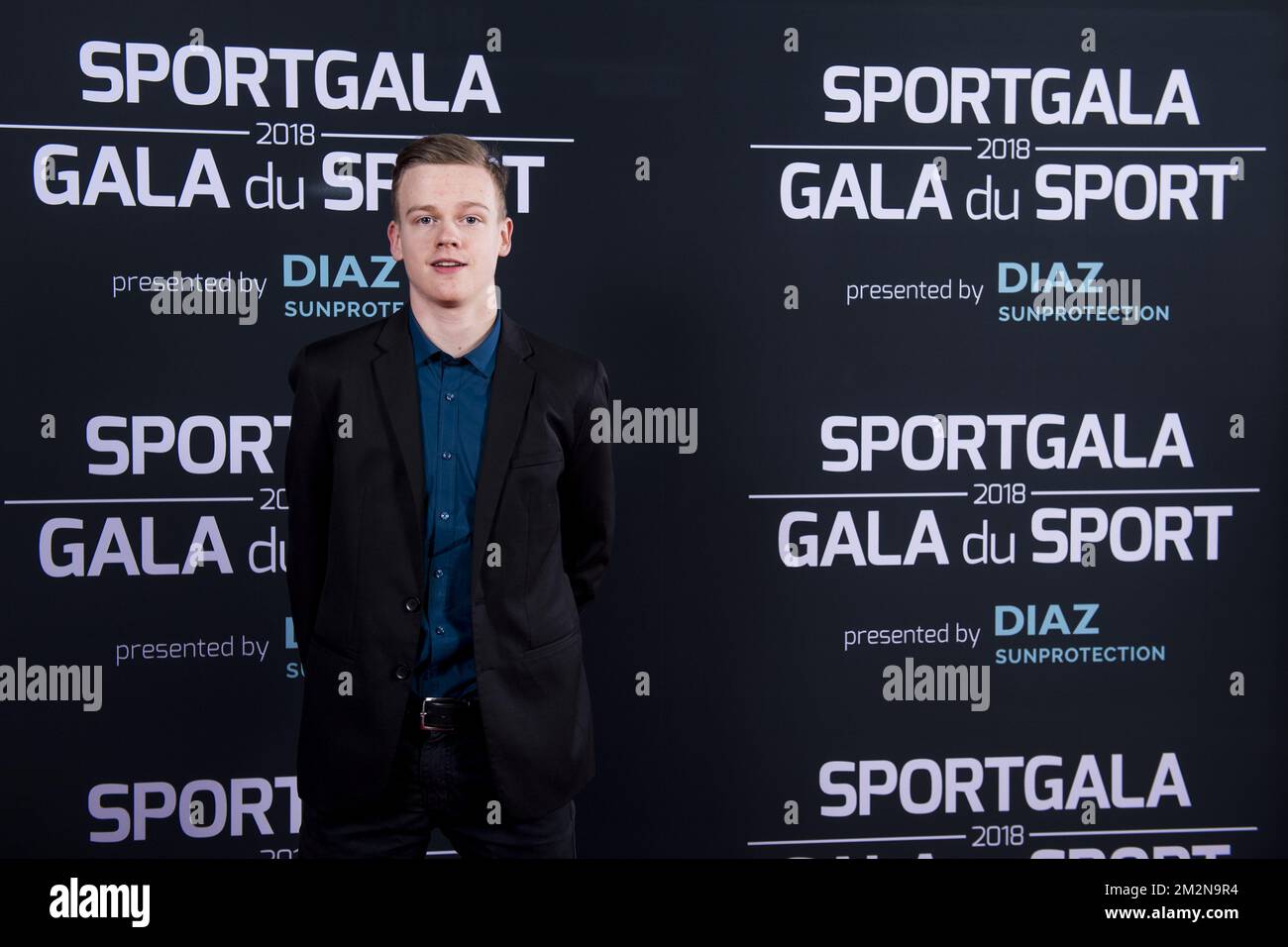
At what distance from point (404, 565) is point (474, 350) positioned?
46 centimetres

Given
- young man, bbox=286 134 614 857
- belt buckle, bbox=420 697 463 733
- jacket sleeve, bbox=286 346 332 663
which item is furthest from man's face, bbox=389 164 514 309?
belt buckle, bbox=420 697 463 733

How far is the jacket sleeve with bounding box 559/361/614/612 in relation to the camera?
2.45 m

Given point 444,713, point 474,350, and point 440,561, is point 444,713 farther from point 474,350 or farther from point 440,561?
point 474,350

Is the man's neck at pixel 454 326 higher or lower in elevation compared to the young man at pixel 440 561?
higher

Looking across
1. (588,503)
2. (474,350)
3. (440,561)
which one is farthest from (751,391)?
(440,561)

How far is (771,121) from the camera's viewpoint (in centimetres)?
289

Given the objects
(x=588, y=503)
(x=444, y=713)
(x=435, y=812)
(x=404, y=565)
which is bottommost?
(x=435, y=812)

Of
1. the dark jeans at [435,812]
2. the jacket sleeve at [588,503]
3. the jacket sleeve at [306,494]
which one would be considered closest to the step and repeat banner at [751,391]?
the jacket sleeve at [588,503]

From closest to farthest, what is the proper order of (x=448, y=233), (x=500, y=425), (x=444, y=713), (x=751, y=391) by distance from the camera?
(x=444, y=713)
(x=500, y=425)
(x=448, y=233)
(x=751, y=391)

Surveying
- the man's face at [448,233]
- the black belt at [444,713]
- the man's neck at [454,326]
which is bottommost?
the black belt at [444,713]

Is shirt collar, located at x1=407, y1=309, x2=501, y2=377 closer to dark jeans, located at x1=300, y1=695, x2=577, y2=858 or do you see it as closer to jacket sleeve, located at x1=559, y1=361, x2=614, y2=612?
jacket sleeve, located at x1=559, y1=361, x2=614, y2=612

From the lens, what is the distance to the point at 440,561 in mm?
2227

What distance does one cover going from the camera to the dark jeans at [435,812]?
215 centimetres

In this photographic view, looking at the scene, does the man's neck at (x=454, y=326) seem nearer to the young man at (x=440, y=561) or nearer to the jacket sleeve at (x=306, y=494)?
the young man at (x=440, y=561)
